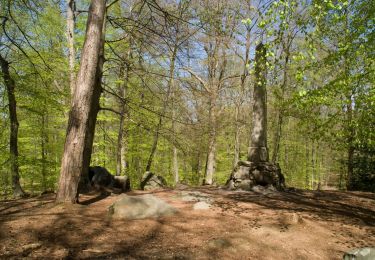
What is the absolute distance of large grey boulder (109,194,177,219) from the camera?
619cm

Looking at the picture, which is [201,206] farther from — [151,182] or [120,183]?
[151,182]

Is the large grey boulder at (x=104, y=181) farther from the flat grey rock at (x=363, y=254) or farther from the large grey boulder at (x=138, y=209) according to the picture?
the flat grey rock at (x=363, y=254)

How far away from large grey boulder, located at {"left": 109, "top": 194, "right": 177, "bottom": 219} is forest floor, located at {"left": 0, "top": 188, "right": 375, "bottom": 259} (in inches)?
8.6

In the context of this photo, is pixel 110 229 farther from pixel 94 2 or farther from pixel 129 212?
pixel 94 2

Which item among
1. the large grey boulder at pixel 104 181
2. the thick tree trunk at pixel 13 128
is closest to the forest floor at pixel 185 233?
the large grey boulder at pixel 104 181

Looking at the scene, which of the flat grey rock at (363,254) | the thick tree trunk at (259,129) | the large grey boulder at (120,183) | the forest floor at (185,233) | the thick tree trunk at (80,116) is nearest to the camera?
the flat grey rock at (363,254)

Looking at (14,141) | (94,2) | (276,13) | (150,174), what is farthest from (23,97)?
(276,13)

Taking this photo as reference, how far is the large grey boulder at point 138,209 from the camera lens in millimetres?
6192

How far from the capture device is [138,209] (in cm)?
634

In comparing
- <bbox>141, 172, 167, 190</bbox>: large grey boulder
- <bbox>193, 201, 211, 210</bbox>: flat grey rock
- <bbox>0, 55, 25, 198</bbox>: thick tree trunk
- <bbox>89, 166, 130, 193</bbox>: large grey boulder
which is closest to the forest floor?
<bbox>193, 201, 211, 210</bbox>: flat grey rock

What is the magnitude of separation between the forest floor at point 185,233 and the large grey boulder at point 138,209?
217 mm

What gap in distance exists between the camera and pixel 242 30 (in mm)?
17984

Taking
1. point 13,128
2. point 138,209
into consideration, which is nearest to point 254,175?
point 138,209

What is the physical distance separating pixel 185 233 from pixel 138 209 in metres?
1.30
